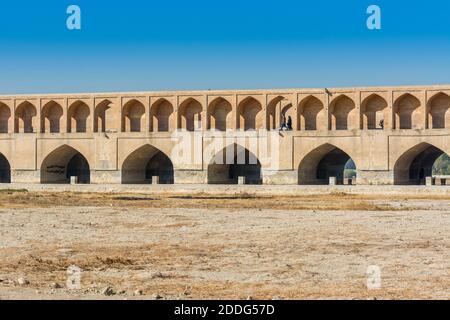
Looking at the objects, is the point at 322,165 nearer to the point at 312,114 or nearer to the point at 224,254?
the point at 312,114

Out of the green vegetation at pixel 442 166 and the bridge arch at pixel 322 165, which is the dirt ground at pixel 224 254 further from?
the green vegetation at pixel 442 166

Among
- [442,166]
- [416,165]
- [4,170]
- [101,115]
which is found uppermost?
[101,115]

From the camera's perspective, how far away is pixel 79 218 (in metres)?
17.8

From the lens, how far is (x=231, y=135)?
3772 cm

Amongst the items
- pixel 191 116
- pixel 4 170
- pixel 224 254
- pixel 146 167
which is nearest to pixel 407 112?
pixel 191 116

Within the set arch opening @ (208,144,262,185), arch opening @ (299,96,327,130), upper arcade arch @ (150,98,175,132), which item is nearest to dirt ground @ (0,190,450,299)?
arch opening @ (208,144,262,185)

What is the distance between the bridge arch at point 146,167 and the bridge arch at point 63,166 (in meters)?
3.74

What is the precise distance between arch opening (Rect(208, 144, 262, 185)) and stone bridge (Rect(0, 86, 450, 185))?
0.06 metres

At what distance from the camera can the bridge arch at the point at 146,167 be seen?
39500mm

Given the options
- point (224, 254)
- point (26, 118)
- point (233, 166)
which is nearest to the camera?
point (224, 254)

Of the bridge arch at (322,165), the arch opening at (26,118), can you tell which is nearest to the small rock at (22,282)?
the bridge arch at (322,165)

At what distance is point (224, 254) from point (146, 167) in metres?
31.4
